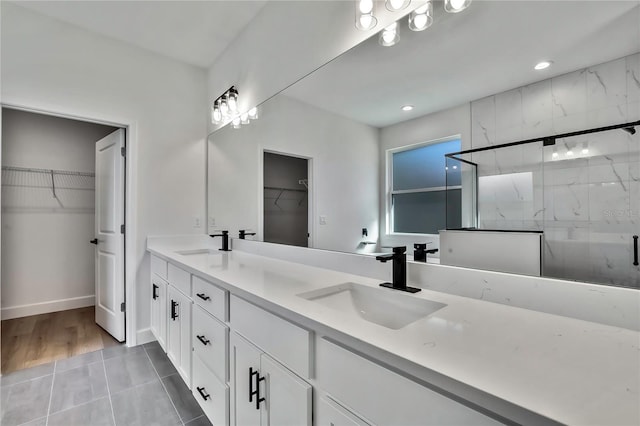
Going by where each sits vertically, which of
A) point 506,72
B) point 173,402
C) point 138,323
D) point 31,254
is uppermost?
point 506,72

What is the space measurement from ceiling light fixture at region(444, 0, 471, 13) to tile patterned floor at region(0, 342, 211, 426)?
7.47ft

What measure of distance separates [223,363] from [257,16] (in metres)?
2.38

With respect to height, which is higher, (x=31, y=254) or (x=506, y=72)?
(x=506, y=72)

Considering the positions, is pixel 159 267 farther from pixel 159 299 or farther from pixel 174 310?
pixel 174 310

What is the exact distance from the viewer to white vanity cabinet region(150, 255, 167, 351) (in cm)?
213

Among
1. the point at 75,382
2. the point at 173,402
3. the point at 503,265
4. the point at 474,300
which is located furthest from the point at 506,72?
the point at 75,382

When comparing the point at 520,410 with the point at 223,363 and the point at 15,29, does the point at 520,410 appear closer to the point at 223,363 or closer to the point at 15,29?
the point at 223,363

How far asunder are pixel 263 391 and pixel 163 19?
107 inches

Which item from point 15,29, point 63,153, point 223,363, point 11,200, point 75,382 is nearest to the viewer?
point 223,363

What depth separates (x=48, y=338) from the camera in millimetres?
2611

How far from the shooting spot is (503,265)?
3.14 feet

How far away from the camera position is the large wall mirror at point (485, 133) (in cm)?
73

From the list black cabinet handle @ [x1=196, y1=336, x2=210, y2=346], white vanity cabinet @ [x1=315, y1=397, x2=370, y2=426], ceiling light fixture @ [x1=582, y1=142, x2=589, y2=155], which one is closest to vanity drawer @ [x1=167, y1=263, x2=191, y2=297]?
black cabinet handle @ [x1=196, y1=336, x2=210, y2=346]

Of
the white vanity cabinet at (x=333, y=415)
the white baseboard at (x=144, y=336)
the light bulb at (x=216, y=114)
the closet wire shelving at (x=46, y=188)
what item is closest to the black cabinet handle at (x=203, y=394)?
the white vanity cabinet at (x=333, y=415)
